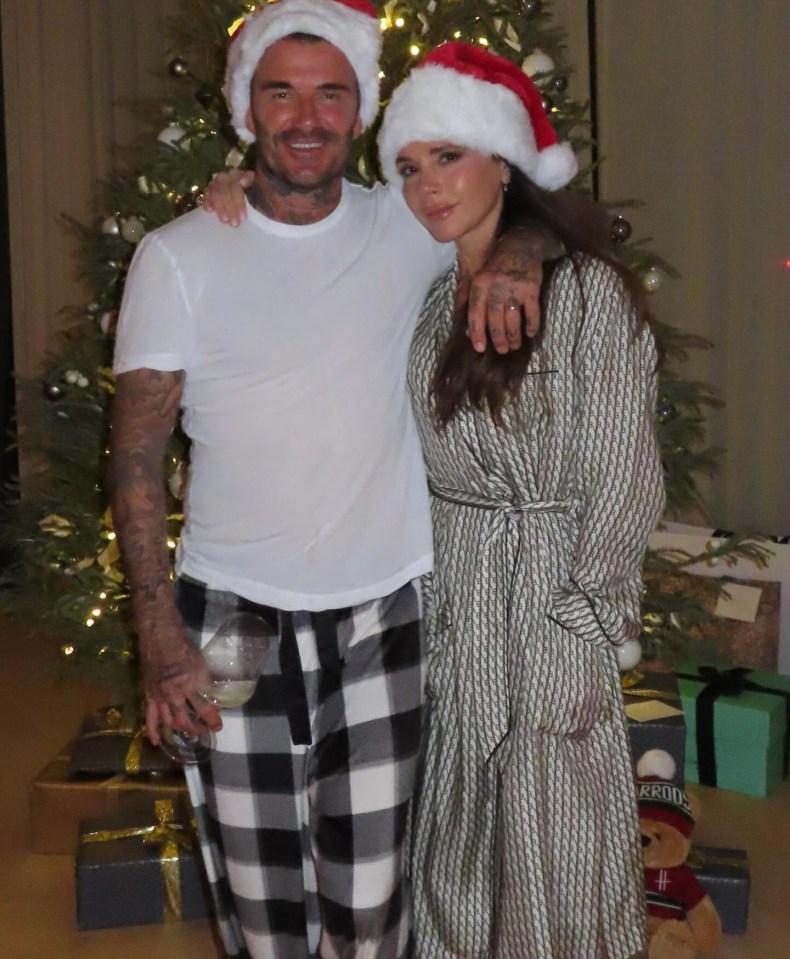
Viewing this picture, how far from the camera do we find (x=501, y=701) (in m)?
1.60

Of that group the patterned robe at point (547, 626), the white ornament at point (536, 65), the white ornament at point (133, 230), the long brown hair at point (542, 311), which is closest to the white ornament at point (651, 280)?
the white ornament at point (536, 65)

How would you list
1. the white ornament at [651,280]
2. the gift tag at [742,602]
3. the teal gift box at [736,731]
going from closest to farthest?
the white ornament at [651,280] < the teal gift box at [736,731] < the gift tag at [742,602]

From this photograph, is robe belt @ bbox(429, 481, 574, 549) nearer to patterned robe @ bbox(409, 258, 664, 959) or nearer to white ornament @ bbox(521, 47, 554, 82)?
patterned robe @ bbox(409, 258, 664, 959)

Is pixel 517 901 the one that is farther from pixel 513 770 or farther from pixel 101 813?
pixel 101 813

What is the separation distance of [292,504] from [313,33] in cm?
67

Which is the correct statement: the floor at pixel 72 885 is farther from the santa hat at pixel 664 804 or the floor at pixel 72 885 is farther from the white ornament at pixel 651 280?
the white ornament at pixel 651 280

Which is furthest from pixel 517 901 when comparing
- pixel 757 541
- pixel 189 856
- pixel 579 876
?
pixel 757 541

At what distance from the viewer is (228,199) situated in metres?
1.58

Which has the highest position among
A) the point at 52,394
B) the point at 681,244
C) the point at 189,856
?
the point at 681,244

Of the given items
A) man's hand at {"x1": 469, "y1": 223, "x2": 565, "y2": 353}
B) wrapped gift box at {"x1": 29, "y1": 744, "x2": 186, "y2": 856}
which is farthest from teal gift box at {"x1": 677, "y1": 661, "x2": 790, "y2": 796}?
man's hand at {"x1": 469, "y1": 223, "x2": 565, "y2": 353}

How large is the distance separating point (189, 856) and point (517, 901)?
1.00 meters

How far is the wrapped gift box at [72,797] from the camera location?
8.41 ft

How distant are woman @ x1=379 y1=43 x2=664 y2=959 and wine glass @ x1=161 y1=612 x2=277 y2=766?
289mm

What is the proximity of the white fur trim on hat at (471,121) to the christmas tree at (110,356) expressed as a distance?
0.59 m
